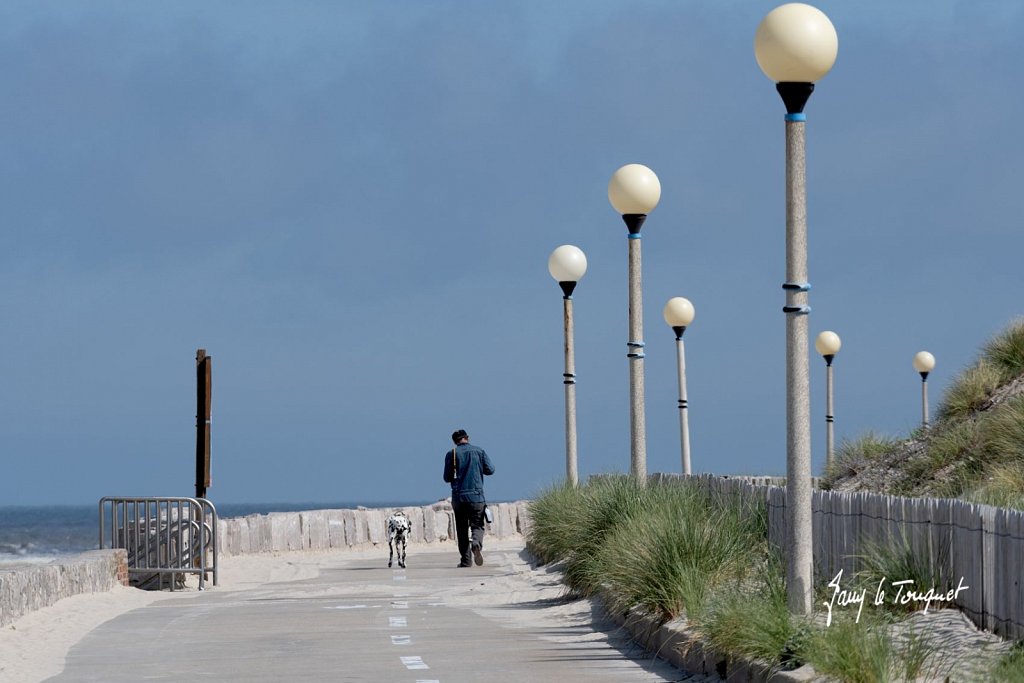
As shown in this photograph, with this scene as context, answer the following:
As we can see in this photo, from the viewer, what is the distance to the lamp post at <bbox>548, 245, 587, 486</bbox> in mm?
20562

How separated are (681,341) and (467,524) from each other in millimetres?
6782

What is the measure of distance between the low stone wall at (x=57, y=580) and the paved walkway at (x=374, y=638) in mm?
794

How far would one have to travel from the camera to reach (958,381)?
2209 cm

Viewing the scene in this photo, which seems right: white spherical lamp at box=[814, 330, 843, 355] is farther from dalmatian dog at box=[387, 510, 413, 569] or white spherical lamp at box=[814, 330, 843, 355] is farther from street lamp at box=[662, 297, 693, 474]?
dalmatian dog at box=[387, 510, 413, 569]

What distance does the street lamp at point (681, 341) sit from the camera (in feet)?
84.6

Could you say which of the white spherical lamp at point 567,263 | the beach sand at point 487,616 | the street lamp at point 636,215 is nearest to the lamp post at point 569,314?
the white spherical lamp at point 567,263

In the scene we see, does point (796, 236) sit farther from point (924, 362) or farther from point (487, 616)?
point (924, 362)

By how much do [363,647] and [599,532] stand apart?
3.42 metres

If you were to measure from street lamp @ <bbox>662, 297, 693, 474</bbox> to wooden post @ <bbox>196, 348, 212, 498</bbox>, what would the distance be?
27.6ft

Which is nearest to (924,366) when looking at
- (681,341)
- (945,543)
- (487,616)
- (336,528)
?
(681,341)

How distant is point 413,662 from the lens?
10.3 m

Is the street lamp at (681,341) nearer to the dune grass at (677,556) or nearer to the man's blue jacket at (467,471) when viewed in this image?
the man's blue jacket at (467,471)

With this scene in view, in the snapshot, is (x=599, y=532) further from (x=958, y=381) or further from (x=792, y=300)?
(x=958, y=381)

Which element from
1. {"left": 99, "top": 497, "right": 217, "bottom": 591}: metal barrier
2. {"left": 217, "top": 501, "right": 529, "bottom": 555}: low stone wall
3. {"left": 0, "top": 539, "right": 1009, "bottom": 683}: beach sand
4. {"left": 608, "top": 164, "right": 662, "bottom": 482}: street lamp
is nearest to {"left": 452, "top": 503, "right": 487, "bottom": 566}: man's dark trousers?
{"left": 0, "top": 539, "right": 1009, "bottom": 683}: beach sand
